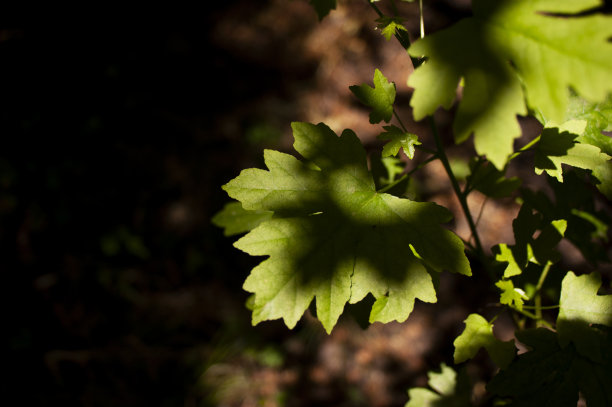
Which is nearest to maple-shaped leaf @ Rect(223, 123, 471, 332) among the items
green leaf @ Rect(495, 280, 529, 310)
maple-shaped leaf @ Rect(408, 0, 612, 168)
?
green leaf @ Rect(495, 280, 529, 310)

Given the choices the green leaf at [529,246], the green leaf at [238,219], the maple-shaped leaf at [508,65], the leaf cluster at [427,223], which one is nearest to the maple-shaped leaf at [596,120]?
the leaf cluster at [427,223]

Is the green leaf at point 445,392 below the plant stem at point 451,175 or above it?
below

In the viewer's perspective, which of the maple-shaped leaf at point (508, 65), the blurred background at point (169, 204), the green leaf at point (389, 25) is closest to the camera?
the maple-shaped leaf at point (508, 65)

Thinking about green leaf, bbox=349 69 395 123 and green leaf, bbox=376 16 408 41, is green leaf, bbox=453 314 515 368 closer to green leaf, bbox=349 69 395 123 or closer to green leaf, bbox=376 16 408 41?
green leaf, bbox=349 69 395 123

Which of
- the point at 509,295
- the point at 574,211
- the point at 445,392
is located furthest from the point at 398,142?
the point at 445,392

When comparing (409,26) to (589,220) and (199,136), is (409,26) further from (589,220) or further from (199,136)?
(589,220)

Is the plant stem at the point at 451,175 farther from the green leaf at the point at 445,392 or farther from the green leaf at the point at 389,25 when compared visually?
the green leaf at the point at 445,392

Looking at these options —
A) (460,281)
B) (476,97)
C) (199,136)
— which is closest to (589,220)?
(476,97)
